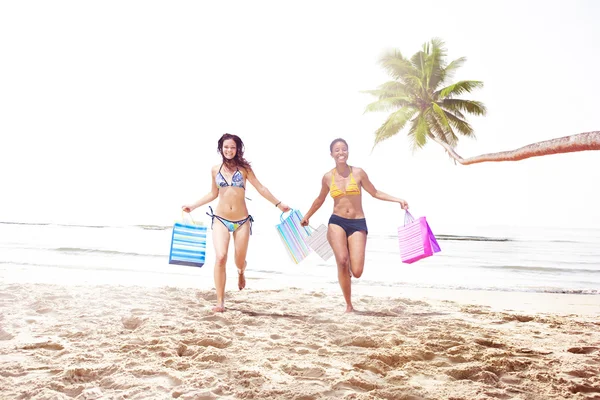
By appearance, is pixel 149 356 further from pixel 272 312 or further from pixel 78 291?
pixel 78 291

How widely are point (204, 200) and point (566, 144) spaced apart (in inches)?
173

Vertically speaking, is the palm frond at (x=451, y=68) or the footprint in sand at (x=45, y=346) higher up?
the palm frond at (x=451, y=68)

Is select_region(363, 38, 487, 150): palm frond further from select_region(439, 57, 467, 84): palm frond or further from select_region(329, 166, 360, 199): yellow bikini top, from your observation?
select_region(329, 166, 360, 199): yellow bikini top

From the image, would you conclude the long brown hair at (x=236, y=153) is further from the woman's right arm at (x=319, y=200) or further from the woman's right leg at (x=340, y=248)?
the woman's right leg at (x=340, y=248)

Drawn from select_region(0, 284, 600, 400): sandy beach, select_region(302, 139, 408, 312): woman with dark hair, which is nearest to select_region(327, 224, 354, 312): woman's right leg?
select_region(302, 139, 408, 312): woman with dark hair

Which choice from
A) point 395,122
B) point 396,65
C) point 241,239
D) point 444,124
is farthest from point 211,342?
point 396,65

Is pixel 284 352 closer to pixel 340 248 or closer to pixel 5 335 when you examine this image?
pixel 340 248

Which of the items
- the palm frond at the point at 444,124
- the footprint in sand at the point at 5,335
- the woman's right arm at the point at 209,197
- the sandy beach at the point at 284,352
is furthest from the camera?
the palm frond at the point at 444,124

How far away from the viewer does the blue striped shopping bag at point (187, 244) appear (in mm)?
5242

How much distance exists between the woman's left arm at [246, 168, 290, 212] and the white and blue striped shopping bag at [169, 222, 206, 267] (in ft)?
2.77

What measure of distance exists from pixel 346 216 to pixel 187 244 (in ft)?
6.20

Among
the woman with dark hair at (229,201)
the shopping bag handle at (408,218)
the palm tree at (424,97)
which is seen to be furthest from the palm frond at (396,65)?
the woman with dark hair at (229,201)

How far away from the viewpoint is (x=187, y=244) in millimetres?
5297

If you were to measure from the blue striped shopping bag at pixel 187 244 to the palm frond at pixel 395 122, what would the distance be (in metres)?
17.3
